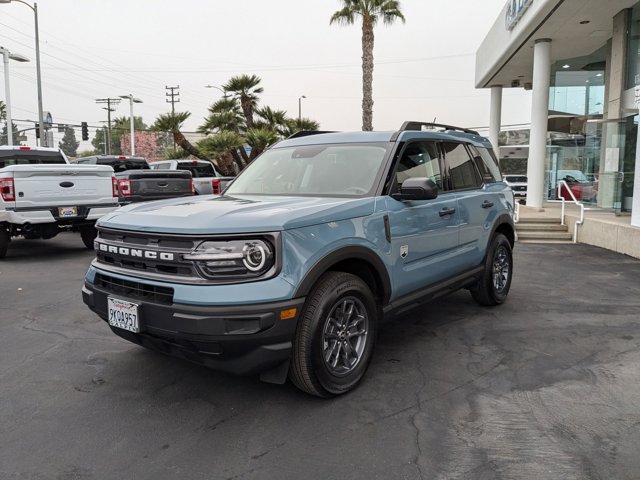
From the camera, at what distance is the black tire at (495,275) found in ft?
18.7

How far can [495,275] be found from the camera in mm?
5941

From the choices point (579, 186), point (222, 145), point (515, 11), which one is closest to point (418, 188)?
point (515, 11)

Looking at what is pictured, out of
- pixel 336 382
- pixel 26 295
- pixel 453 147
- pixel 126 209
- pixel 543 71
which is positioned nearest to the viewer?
pixel 336 382

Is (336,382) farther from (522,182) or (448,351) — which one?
(522,182)

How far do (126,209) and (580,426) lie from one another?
3408 millimetres

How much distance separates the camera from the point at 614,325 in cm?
538

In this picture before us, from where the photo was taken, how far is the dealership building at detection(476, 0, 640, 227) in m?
13.5

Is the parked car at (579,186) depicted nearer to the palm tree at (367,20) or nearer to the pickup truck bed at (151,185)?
the palm tree at (367,20)

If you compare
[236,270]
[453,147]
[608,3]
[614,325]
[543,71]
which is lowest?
[614,325]

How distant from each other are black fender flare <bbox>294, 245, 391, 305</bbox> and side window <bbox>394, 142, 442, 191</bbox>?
2.36ft

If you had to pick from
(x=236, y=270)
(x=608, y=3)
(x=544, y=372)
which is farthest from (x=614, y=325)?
(x=608, y=3)

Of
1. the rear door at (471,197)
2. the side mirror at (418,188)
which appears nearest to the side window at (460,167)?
the rear door at (471,197)

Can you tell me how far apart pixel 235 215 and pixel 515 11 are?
1491 centimetres

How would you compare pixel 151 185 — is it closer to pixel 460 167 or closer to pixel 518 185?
pixel 460 167
